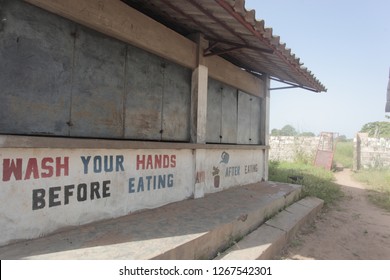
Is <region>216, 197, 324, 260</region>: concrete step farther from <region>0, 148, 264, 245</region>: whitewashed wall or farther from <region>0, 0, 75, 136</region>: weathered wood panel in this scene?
<region>0, 0, 75, 136</region>: weathered wood panel

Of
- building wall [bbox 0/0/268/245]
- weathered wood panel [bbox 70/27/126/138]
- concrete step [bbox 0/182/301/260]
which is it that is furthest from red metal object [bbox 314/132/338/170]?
weathered wood panel [bbox 70/27/126/138]

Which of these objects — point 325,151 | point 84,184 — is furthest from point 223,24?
point 325,151

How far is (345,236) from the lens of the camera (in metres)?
5.27

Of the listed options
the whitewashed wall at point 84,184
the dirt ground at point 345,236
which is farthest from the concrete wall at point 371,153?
the whitewashed wall at point 84,184

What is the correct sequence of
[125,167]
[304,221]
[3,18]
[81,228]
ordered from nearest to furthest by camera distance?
[3,18]
[81,228]
[125,167]
[304,221]

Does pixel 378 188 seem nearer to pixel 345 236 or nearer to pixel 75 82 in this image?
pixel 345 236

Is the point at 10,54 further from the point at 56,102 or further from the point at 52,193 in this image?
the point at 52,193

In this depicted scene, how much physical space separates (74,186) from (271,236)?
2.91 metres

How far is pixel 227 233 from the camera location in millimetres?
3771

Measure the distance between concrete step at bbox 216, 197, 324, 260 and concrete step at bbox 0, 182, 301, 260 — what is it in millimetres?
140

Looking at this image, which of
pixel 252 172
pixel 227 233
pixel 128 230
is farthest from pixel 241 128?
pixel 128 230

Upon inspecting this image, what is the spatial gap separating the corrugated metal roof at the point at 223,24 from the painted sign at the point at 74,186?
2136 millimetres

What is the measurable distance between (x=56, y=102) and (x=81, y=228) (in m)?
1.48

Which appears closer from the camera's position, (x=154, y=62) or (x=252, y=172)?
(x=154, y=62)
